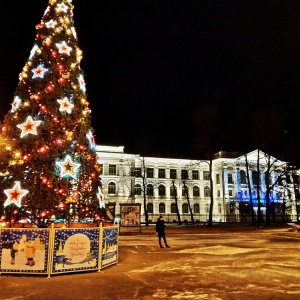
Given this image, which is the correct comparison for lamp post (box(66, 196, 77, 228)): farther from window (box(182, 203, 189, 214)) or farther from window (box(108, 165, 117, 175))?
window (box(182, 203, 189, 214))

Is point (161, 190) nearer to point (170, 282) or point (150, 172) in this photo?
point (150, 172)

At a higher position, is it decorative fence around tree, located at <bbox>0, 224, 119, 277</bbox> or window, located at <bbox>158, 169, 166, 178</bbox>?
window, located at <bbox>158, 169, 166, 178</bbox>

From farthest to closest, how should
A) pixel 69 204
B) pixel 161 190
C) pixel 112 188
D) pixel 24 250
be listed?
pixel 161 190, pixel 112 188, pixel 69 204, pixel 24 250

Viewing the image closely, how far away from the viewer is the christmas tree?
11.1m

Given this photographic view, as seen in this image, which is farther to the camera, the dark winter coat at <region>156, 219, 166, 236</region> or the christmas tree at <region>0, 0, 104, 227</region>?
the dark winter coat at <region>156, 219, 166, 236</region>

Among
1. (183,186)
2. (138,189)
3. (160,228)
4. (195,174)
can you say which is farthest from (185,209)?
(160,228)

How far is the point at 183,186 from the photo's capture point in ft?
242

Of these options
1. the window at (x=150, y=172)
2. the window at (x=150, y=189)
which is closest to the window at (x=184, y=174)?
the window at (x=150, y=172)

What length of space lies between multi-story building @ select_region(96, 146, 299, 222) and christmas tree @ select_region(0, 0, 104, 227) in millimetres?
55246

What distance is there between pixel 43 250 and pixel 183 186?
2562 inches

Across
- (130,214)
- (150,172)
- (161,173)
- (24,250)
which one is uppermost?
(150,172)

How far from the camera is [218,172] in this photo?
78.1 meters

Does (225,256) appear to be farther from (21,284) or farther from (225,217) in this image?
(225,217)

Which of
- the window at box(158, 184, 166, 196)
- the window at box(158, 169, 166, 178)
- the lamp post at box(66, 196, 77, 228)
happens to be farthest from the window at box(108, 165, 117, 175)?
the lamp post at box(66, 196, 77, 228)
